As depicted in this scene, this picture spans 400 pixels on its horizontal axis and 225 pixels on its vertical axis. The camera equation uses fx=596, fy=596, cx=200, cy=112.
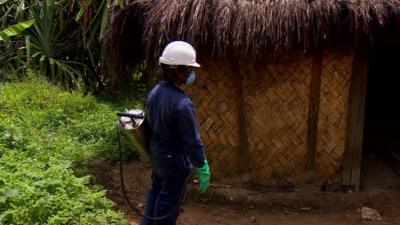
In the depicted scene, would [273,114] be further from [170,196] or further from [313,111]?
[170,196]

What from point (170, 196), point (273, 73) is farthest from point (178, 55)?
point (273, 73)

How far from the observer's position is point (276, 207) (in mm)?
6137

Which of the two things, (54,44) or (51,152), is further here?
(54,44)

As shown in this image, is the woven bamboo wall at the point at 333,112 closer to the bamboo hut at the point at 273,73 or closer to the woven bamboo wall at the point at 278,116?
the bamboo hut at the point at 273,73

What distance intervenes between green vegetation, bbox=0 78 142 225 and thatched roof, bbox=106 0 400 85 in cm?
164

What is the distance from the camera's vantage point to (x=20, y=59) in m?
10.0

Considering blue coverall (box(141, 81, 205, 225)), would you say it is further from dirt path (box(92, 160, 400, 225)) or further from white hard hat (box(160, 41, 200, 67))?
dirt path (box(92, 160, 400, 225))

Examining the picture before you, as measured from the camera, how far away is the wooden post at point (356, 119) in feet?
20.3

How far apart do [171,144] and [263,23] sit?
207 cm

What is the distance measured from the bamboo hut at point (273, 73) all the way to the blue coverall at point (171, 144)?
1812 millimetres

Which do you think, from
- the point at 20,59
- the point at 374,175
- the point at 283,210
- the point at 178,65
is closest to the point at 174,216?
the point at 178,65

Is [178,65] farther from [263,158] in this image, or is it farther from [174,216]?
[263,158]

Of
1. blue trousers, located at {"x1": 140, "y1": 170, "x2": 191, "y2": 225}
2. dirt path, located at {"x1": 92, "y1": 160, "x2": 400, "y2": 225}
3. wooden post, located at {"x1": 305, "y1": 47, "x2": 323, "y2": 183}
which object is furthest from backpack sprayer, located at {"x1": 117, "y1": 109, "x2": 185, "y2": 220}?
wooden post, located at {"x1": 305, "y1": 47, "x2": 323, "y2": 183}

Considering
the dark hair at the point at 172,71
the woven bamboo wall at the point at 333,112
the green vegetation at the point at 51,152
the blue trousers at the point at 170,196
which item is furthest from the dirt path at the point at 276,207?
the dark hair at the point at 172,71
